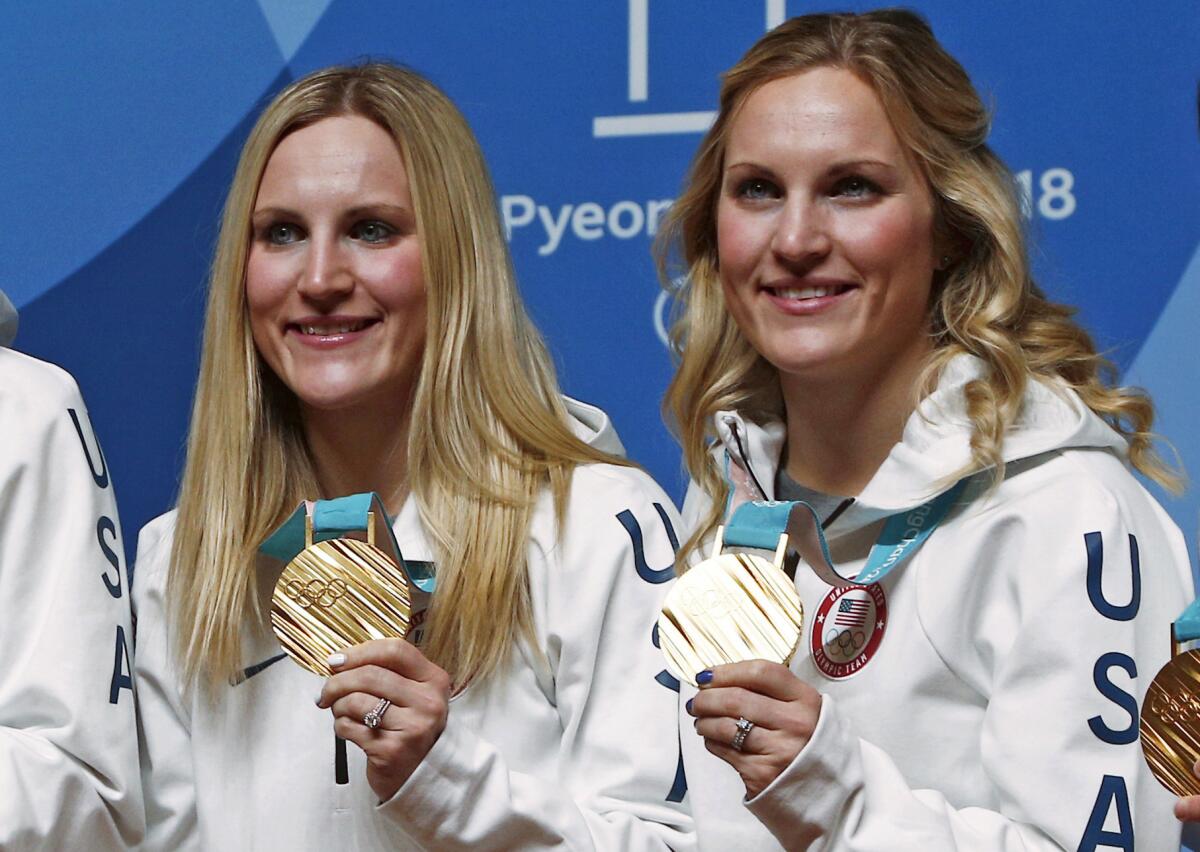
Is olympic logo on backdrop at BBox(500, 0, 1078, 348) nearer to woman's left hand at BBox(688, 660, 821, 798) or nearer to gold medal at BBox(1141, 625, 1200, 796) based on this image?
woman's left hand at BBox(688, 660, 821, 798)

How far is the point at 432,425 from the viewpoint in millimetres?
2283

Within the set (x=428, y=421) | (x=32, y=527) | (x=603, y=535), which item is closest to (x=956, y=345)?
(x=603, y=535)

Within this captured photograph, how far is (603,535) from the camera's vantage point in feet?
7.20

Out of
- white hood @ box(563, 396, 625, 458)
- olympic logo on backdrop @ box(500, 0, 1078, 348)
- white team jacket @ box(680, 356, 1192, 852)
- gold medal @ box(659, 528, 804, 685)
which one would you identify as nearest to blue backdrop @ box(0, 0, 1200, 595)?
olympic logo on backdrop @ box(500, 0, 1078, 348)

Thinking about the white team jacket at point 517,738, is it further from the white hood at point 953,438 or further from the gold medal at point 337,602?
the white hood at point 953,438

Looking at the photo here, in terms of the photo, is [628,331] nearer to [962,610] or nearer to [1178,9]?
[1178,9]

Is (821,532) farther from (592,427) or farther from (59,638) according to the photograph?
(59,638)

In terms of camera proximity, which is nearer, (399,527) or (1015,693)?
(1015,693)

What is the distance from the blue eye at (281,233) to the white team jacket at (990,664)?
0.72 meters

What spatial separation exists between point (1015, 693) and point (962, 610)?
0.11 m

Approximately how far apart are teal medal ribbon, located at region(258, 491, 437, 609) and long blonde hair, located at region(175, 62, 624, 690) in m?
0.12

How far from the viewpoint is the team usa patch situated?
2.06 m

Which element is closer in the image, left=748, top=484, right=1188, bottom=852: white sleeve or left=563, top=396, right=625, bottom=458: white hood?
left=748, top=484, right=1188, bottom=852: white sleeve

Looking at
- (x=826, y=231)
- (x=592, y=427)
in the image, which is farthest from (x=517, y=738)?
(x=826, y=231)
